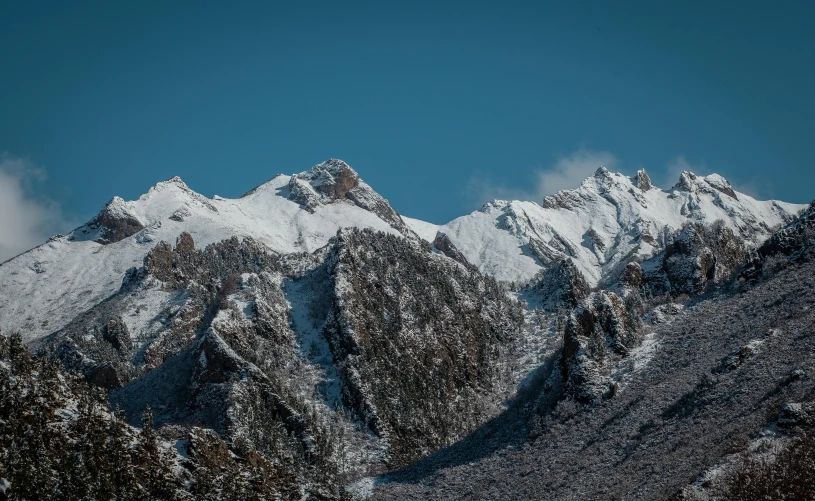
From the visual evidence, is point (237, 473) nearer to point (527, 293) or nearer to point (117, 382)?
point (117, 382)

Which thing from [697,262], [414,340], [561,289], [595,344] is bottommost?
[595,344]

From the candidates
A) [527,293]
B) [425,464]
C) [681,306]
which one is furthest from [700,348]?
[527,293]

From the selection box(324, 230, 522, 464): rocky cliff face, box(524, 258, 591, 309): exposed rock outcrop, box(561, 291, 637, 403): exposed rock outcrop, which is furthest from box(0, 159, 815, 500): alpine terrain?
box(524, 258, 591, 309): exposed rock outcrop

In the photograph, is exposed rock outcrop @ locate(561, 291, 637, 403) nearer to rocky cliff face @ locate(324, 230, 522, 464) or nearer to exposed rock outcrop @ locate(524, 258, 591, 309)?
rocky cliff face @ locate(324, 230, 522, 464)

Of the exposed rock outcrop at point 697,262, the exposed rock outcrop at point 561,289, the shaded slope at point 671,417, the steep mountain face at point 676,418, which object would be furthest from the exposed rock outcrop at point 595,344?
the exposed rock outcrop at point 561,289

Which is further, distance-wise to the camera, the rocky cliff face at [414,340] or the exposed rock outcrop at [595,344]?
the rocky cliff face at [414,340]

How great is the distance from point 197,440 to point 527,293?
123 m

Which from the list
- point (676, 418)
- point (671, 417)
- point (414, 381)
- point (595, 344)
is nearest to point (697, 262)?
point (595, 344)

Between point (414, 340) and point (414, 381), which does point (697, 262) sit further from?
point (414, 381)

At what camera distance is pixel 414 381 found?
146 metres

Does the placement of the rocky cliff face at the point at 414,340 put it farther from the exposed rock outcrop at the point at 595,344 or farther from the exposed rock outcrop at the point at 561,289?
the exposed rock outcrop at the point at 595,344

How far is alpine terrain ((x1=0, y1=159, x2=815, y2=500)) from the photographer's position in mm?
80938

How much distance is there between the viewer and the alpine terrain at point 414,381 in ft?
266

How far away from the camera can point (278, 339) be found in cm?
14738
